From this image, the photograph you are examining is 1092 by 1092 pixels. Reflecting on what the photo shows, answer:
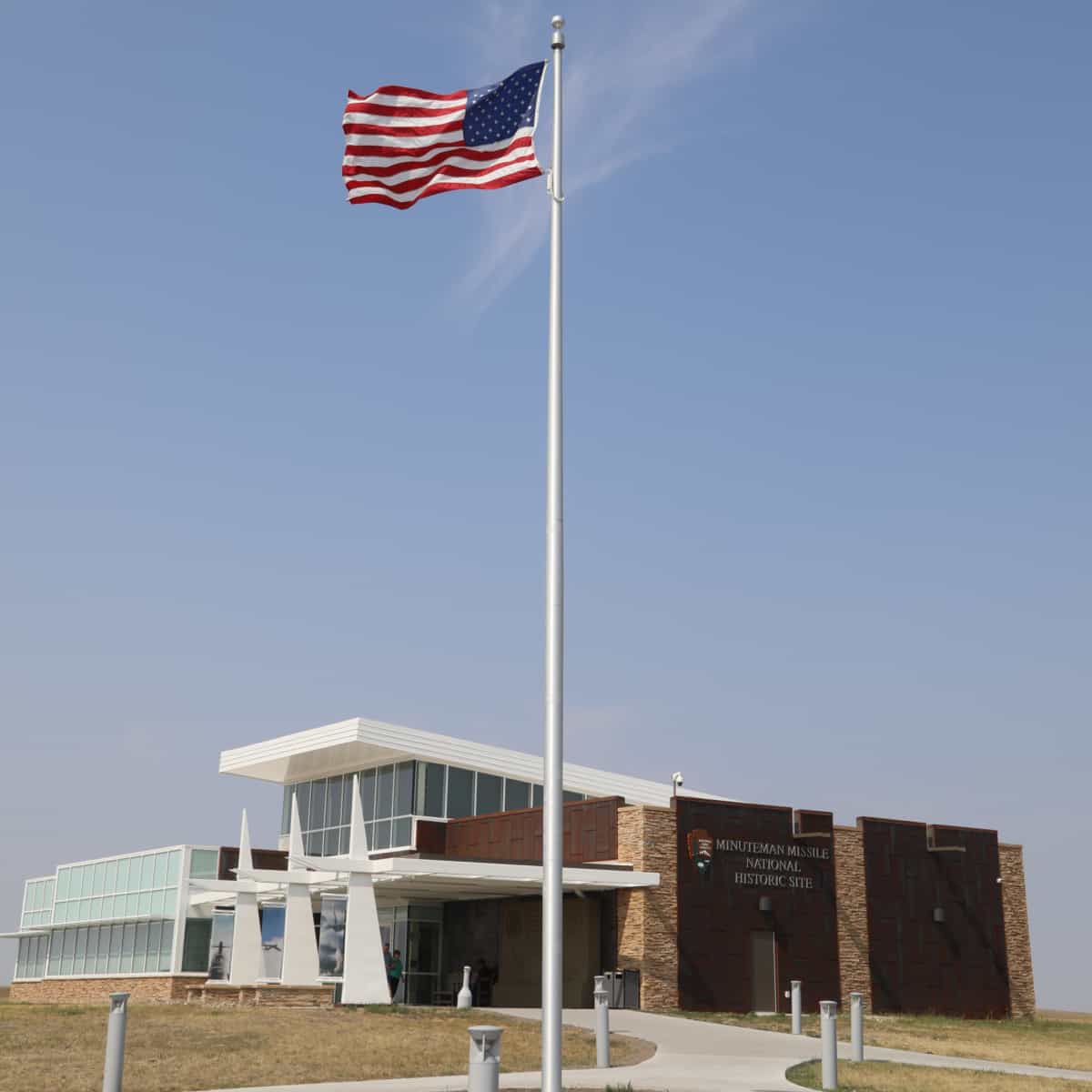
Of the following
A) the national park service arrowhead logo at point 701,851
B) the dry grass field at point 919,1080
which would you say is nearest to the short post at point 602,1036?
the dry grass field at point 919,1080

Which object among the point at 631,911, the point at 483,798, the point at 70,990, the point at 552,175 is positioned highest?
the point at 552,175

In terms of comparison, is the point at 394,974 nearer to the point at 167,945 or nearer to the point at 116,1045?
the point at 167,945

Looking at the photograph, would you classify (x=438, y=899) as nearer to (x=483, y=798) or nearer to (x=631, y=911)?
(x=483, y=798)

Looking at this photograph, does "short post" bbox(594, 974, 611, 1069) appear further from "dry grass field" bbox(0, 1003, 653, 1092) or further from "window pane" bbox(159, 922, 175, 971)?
"window pane" bbox(159, 922, 175, 971)

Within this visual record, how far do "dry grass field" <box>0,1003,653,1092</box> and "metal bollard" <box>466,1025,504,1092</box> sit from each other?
771cm

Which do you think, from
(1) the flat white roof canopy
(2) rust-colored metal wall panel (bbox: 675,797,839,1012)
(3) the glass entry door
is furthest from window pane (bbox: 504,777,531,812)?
(2) rust-colored metal wall panel (bbox: 675,797,839,1012)

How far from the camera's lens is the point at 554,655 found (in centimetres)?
1293

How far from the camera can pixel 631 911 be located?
3538 centimetres

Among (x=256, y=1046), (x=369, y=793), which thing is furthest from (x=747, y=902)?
(x=256, y=1046)

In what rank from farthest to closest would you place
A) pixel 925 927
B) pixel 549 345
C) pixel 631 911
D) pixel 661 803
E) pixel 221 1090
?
pixel 661 803 < pixel 925 927 < pixel 631 911 < pixel 221 1090 < pixel 549 345

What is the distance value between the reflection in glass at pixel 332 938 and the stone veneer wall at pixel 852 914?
13.8m

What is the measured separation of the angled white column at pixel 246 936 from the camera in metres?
33.5

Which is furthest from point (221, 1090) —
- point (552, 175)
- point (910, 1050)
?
point (910, 1050)

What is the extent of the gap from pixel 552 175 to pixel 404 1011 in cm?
1896
